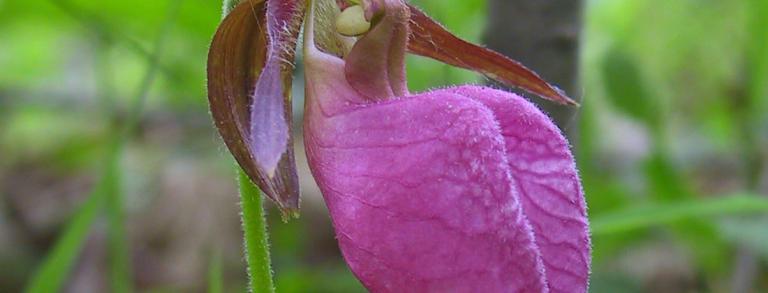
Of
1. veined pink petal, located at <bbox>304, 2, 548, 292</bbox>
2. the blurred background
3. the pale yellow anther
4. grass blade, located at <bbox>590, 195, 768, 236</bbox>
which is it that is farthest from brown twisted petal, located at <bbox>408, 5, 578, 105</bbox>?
grass blade, located at <bbox>590, 195, 768, 236</bbox>

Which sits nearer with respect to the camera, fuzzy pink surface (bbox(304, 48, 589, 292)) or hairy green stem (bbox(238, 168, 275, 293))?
fuzzy pink surface (bbox(304, 48, 589, 292))

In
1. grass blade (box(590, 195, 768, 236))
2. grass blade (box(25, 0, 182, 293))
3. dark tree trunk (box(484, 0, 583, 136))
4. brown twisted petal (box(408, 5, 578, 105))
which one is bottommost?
grass blade (box(25, 0, 182, 293))

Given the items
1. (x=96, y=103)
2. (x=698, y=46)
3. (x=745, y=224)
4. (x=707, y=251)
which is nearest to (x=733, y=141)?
(x=698, y=46)

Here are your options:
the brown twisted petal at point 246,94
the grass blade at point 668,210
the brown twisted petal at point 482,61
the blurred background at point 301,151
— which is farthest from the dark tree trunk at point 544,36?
the brown twisted petal at point 246,94

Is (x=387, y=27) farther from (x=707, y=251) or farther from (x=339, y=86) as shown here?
(x=707, y=251)

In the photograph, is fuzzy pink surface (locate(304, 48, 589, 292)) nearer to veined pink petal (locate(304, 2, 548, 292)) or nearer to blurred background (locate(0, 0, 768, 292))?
veined pink petal (locate(304, 2, 548, 292))

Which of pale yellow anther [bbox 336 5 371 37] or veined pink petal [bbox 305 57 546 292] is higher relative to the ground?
pale yellow anther [bbox 336 5 371 37]

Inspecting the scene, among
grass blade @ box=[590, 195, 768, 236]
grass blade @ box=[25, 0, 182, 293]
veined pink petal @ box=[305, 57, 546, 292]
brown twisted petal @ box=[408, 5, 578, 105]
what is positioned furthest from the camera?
grass blade @ box=[590, 195, 768, 236]

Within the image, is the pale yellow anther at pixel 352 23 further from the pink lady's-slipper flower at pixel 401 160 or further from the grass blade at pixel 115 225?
the grass blade at pixel 115 225
